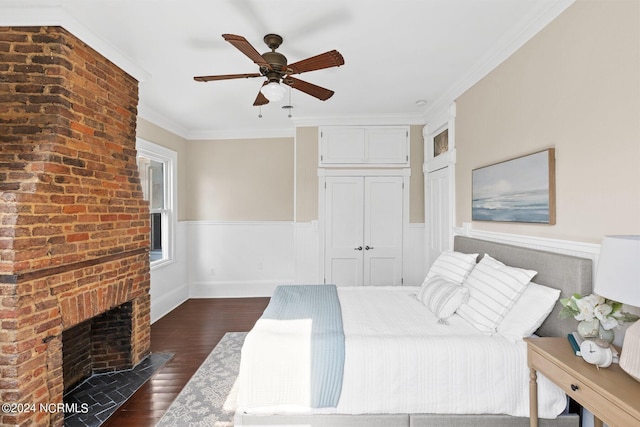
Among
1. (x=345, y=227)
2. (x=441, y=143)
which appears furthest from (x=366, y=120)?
(x=345, y=227)

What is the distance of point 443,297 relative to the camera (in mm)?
2295

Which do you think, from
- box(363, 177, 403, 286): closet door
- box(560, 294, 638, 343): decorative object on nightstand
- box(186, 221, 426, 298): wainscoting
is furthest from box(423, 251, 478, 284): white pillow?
box(186, 221, 426, 298): wainscoting

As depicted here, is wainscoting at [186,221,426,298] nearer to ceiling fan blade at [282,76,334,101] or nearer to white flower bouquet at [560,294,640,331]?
ceiling fan blade at [282,76,334,101]

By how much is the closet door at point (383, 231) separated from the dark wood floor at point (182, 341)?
1.73 meters

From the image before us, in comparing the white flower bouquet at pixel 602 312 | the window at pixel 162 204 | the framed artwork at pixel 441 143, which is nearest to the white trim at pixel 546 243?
the white flower bouquet at pixel 602 312

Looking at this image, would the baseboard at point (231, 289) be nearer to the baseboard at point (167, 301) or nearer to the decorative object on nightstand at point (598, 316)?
the baseboard at point (167, 301)

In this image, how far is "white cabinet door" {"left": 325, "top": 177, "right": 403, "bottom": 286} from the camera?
4.25 meters

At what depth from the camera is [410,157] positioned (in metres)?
4.23

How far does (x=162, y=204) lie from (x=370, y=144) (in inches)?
123

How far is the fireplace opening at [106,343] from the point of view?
2.61m

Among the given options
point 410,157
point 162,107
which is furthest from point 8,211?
point 410,157

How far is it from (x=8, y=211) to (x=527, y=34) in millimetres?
3475

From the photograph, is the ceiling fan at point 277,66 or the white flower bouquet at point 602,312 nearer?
the white flower bouquet at point 602,312

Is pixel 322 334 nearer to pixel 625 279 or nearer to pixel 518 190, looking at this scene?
pixel 625 279
